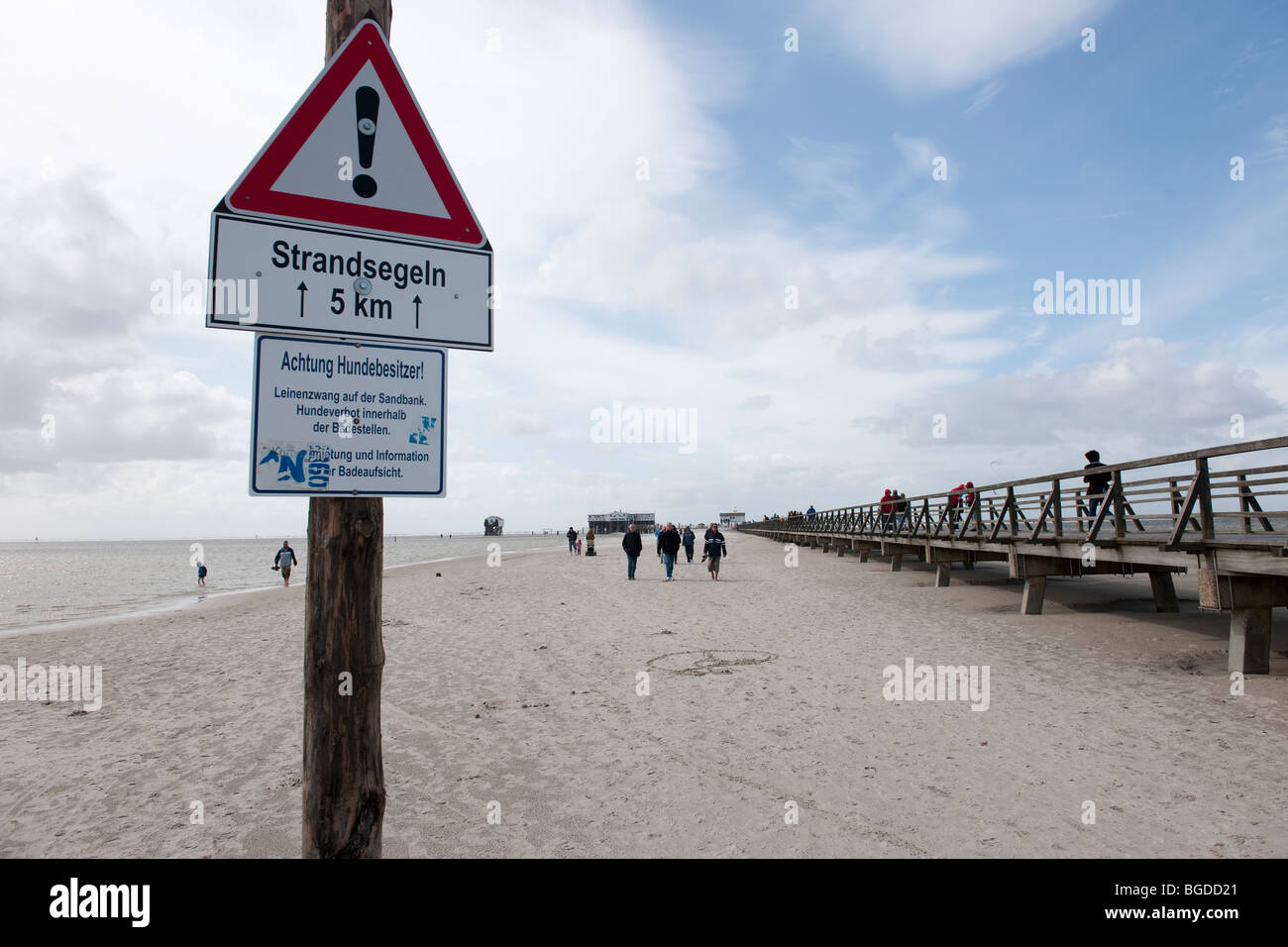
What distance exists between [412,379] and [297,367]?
35 centimetres

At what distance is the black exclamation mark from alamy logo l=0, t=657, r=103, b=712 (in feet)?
28.6

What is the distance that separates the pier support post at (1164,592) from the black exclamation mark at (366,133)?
1526 centimetres

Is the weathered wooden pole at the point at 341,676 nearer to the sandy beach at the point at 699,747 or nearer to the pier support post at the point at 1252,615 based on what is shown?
the sandy beach at the point at 699,747

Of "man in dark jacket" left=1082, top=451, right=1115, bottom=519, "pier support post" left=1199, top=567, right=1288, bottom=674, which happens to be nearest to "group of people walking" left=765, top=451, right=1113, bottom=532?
"man in dark jacket" left=1082, top=451, right=1115, bottom=519

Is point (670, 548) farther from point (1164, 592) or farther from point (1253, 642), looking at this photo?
point (1253, 642)

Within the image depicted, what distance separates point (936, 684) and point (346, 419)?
809cm

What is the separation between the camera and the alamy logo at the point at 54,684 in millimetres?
8773

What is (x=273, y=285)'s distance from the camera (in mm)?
2213

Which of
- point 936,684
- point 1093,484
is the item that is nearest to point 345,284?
point 936,684

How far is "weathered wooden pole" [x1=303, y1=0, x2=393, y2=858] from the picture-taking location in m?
2.28

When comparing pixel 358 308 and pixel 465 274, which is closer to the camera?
pixel 358 308
